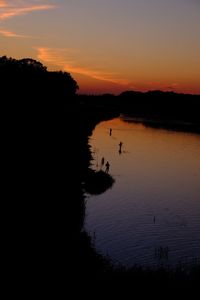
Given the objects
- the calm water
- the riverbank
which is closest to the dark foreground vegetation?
the riverbank

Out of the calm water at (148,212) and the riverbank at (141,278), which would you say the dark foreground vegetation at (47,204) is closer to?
the riverbank at (141,278)

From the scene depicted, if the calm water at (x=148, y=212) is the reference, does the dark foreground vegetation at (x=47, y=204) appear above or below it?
above

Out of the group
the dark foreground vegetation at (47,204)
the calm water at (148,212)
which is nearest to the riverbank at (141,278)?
the dark foreground vegetation at (47,204)

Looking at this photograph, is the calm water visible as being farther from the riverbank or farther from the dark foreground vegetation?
the riverbank

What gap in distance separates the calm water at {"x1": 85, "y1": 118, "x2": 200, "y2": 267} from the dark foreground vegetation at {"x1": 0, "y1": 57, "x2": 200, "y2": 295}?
2.12 meters

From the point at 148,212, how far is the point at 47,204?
12.8m

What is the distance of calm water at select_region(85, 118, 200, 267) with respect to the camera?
36056 mm

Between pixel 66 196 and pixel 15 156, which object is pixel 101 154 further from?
pixel 66 196

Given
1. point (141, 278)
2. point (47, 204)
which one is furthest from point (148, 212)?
point (141, 278)

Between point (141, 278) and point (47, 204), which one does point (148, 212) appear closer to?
point (47, 204)

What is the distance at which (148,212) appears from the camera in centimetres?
4953

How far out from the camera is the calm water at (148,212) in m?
36.1

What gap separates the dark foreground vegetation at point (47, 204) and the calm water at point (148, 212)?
6.95ft

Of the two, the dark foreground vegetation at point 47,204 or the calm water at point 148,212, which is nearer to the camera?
the dark foreground vegetation at point 47,204
